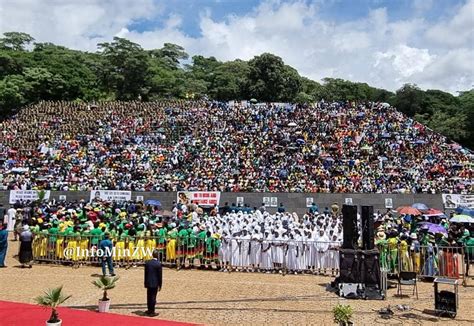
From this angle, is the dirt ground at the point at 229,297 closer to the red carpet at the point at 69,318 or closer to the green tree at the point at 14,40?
the red carpet at the point at 69,318

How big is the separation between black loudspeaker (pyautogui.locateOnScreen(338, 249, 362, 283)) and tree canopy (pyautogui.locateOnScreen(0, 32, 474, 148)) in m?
45.2

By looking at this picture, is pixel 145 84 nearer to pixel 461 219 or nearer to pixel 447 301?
pixel 461 219

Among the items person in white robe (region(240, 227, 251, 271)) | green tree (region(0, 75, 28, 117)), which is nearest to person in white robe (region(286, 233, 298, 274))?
person in white robe (region(240, 227, 251, 271))

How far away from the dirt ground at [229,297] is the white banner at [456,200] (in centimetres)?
1340

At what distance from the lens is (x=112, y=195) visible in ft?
92.6

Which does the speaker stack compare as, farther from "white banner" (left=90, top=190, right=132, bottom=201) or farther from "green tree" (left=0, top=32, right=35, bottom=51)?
"green tree" (left=0, top=32, right=35, bottom=51)

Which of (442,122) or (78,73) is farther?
(78,73)

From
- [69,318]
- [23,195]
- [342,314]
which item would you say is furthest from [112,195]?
[342,314]

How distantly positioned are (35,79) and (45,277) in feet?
142

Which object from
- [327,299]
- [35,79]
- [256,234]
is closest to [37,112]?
[35,79]

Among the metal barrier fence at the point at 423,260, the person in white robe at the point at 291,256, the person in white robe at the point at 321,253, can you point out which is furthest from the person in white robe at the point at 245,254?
the metal barrier fence at the point at 423,260

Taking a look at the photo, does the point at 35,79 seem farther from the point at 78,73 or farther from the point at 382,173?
the point at 382,173

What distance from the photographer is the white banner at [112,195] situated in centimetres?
2805

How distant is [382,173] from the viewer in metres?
31.1
